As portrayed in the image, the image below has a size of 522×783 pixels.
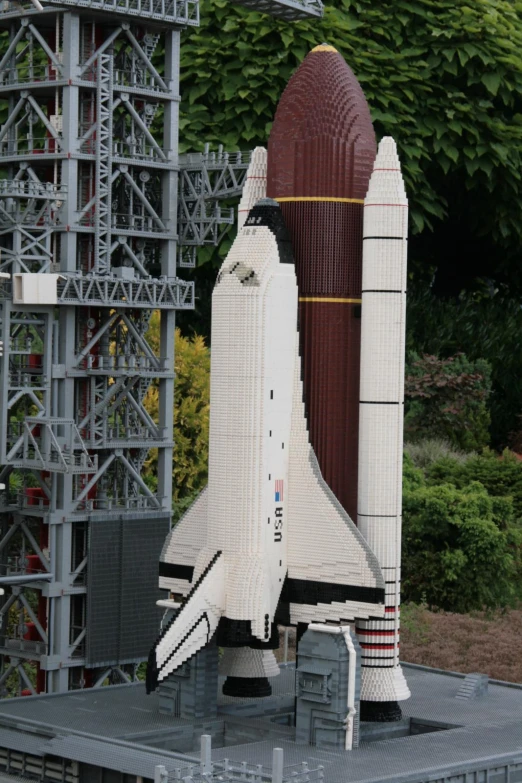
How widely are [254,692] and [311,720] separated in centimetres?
329

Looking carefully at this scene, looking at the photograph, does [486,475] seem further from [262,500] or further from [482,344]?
[262,500]

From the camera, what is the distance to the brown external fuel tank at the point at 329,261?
103ft

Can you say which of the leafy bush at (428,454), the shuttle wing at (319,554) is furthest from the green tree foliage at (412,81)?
the shuttle wing at (319,554)

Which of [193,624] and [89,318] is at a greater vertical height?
[89,318]

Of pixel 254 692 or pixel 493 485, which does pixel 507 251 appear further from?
pixel 254 692

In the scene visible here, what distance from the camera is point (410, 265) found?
70.1 metres

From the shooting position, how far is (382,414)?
31.0 m

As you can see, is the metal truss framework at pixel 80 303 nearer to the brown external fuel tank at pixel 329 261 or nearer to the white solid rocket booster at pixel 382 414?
the brown external fuel tank at pixel 329 261

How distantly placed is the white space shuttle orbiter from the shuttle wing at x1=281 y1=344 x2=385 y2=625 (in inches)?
0.7

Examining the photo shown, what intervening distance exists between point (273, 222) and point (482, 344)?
30.4 meters

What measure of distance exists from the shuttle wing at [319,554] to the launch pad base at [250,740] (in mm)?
2340

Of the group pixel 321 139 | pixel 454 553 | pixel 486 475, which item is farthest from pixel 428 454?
pixel 321 139

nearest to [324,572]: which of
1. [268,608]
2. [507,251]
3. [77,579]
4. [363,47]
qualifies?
[268,608]

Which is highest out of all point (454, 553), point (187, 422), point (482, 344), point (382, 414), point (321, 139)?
point (321, 139)
